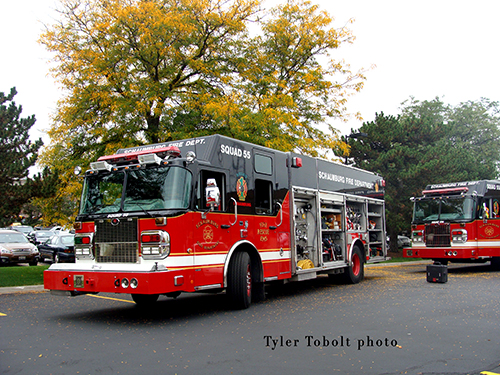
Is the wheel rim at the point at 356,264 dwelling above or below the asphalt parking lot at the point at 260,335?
above

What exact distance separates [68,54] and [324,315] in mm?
12509

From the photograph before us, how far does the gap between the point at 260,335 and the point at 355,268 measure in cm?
762

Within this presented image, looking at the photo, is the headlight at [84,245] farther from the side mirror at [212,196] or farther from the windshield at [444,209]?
the windshield at [444,209]

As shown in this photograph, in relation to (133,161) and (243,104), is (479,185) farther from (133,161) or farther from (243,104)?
(133,161)

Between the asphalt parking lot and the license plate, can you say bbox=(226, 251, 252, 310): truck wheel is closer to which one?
the asphalt parking lot

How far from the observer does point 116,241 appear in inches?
308

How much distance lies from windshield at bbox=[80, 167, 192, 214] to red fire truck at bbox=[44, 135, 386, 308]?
17mm

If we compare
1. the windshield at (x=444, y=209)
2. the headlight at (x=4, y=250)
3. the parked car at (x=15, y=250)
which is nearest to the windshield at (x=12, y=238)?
the parked car at (x=15, y=250)

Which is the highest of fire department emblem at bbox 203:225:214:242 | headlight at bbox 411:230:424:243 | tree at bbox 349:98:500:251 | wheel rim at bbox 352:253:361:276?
tree at bbox 349:98:500:251

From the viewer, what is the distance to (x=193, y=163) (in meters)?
8.00

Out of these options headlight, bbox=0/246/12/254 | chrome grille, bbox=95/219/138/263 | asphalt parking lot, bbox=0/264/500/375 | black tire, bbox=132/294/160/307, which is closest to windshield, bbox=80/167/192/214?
chrome grille, bbox=95/219/138/263

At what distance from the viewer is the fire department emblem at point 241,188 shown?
920cm

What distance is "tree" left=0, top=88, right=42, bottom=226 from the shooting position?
59.6 feet

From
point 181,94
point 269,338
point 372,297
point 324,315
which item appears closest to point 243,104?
point 181,94
